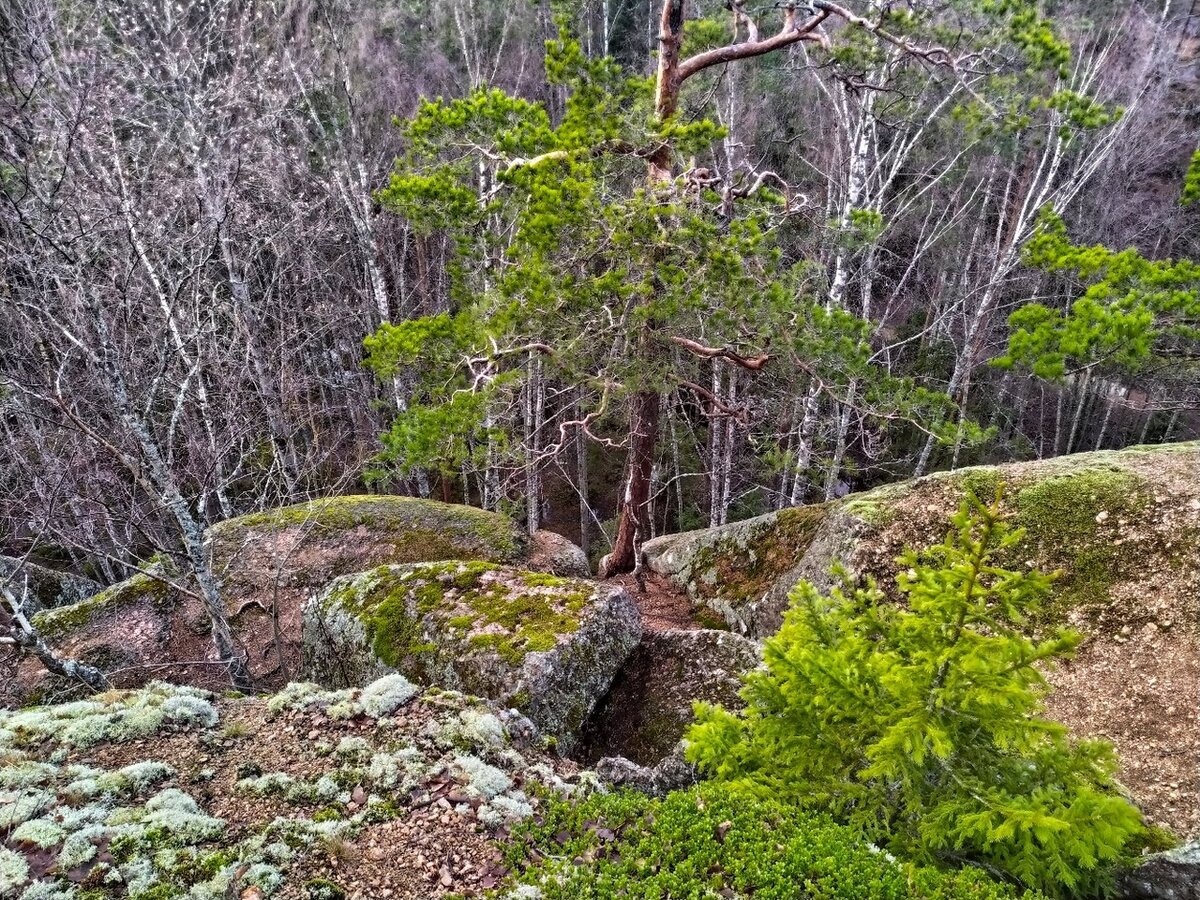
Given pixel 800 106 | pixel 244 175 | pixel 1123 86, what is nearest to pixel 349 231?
pixel 244 175

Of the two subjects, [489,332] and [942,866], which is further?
[489,332]

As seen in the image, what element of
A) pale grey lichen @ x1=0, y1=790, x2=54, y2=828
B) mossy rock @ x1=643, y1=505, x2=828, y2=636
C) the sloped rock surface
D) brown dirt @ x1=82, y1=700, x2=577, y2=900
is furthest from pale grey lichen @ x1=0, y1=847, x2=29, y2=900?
the sloped rock surface

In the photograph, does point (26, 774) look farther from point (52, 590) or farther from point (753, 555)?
point (52, 590)

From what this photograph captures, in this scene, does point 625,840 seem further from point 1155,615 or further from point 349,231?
point 349,231

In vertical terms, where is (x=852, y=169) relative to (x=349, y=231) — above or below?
above

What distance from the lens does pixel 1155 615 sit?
15.2 feet

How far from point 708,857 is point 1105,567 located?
4428mm

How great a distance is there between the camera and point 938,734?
2191 mm

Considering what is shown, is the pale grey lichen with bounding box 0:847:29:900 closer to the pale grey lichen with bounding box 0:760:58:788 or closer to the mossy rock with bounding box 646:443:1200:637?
the pale grey lichen with bounding box 0:760:58:788

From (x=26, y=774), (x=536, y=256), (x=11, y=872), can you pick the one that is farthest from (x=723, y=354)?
(x=11, y=872)

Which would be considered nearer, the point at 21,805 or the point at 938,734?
the point at 938,734

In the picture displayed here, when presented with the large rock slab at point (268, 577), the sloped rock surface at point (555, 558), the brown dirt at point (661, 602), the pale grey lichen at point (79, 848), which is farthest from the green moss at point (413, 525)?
the pale grey lichen at point (79, 848)

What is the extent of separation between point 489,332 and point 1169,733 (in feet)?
19.7

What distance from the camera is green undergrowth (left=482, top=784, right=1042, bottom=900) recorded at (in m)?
2.28
